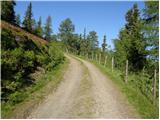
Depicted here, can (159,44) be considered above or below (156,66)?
above

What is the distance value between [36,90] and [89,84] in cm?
456

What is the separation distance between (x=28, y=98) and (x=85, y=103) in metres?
3.22

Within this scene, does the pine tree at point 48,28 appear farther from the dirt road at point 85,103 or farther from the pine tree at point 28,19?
the dirt road at point 85,103

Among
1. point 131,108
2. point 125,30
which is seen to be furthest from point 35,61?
point 125,30

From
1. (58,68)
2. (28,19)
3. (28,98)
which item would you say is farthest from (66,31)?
(28,98)

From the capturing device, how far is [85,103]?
15.9 metres

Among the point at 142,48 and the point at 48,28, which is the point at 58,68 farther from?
the point at 48,28

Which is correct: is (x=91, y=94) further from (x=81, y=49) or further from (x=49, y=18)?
(x=49, y=18)

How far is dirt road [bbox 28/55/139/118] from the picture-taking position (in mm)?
13992

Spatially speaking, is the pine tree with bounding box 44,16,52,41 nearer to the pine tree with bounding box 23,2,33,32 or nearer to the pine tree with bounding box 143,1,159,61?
the pine tree with bounding box 23,2,33,32

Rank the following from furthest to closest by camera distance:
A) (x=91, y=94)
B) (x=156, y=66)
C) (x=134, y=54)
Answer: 1. (x=134, y=54)
2. (x=156, y=66)
3. (x=91, y=94)

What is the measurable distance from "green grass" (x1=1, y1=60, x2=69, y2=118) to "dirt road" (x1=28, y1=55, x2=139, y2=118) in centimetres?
43

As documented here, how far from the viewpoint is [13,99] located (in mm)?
15438

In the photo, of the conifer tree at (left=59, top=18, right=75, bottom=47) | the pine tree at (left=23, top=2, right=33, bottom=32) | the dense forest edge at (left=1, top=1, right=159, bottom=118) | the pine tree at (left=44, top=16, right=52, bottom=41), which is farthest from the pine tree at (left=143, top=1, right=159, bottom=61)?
the pine tree at (left=44, top=16, right=52, bottom=41)
